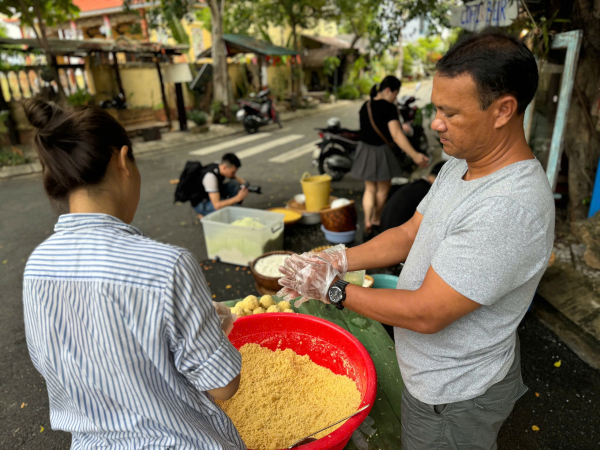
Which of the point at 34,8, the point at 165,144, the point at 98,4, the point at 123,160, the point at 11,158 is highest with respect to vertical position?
the point at 98,4

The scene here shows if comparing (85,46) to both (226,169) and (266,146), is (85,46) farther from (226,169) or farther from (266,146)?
(226,169)

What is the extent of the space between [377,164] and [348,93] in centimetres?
1727

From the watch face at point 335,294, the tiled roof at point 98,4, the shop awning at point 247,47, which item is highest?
the tiled roof at point 98,4

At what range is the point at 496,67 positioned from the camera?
3.38 feet

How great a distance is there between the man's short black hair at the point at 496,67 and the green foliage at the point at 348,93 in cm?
2088

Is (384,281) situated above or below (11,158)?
above

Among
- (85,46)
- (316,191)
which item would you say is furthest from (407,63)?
(316,191)

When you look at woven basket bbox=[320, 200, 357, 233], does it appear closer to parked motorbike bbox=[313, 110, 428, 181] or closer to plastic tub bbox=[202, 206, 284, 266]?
plastic tub bbox=[202, 206, 284, 266]

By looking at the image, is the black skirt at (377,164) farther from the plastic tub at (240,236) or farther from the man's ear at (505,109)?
the man's ear at (505,109)

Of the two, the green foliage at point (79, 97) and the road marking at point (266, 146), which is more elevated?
the green foliage at point (79, 97)

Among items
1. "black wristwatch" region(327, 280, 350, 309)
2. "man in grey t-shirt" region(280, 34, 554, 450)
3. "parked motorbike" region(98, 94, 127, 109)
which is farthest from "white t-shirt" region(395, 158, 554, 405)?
"parked motorbike" region(98, 94, 127, 109)

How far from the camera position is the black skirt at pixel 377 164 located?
486cm

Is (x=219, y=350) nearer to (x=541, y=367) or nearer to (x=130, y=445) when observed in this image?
(x=130, y=445)

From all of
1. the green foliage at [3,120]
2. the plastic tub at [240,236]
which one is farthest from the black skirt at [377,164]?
the green foliage at [3,120]
